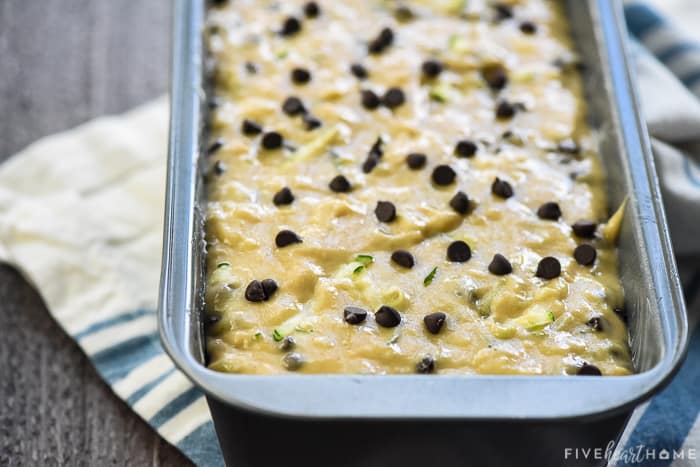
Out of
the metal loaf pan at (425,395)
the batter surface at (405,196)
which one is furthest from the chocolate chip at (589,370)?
the metal loaf pan at (425,395)

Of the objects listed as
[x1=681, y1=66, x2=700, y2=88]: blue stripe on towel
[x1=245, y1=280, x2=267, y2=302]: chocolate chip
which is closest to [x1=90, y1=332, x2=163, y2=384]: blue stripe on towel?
[x1=245, y1=280, x2=267, y2=302]: chocolate chip

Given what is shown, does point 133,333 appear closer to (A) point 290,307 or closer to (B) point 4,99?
(A) point 290,307

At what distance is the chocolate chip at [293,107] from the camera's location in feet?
8.87

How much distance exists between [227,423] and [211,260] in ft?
1.68

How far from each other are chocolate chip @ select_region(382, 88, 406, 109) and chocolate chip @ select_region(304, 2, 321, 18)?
0.47m

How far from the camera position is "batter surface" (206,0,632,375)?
214 cm

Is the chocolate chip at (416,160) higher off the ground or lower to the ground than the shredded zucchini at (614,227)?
lower

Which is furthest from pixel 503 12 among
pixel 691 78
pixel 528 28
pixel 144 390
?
pixel 144 390

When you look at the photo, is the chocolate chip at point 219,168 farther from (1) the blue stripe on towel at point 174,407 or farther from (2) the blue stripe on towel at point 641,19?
(2) the blue stripe on towel at point 641,19

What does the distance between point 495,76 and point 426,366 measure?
1.10 metres

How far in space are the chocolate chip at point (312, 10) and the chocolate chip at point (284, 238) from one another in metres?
1.00

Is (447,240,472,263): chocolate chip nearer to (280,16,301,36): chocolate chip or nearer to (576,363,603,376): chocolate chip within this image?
(576,363,603,376): chocolate chip

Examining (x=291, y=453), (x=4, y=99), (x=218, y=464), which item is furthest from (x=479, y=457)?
(x=4, y=99)

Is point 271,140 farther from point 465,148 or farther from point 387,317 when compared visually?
point 387,317
